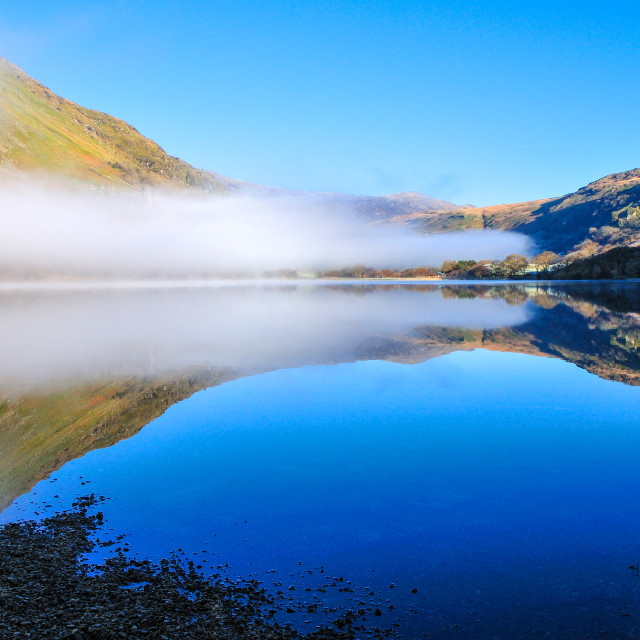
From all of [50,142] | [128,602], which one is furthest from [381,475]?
[50,142]

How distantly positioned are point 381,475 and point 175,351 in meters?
13.3

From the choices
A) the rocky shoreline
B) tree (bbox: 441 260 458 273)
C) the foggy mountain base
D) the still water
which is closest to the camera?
the rocky shoreline

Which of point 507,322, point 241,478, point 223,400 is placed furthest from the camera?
point 507,322

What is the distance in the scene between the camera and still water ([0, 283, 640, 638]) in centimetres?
474

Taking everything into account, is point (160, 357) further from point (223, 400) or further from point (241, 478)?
point (241, 478)

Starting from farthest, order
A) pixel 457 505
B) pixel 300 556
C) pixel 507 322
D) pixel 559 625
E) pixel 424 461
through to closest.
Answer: pixel 507 322, pixel 424 461, pixel 457 505, pixel 300 556, pixel 559 625

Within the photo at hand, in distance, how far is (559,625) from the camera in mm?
4207

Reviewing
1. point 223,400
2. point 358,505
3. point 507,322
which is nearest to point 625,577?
point 358,505

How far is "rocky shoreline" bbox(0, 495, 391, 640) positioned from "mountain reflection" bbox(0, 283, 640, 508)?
206cm

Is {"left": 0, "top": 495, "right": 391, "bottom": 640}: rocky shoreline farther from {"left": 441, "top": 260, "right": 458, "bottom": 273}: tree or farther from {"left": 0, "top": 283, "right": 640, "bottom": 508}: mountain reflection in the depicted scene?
{"left": 441, "top": 260, "right": 458, "bottom": 273}: tree

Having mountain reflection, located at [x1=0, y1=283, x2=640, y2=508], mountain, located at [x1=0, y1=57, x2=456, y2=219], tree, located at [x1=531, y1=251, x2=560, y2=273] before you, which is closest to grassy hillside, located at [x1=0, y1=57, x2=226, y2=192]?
mountain, located at [x1=0, y1=57, x2=456, y2=219]

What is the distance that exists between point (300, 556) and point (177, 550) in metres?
1.22

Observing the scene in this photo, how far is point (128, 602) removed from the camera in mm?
4430

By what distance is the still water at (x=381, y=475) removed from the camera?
474 cm
